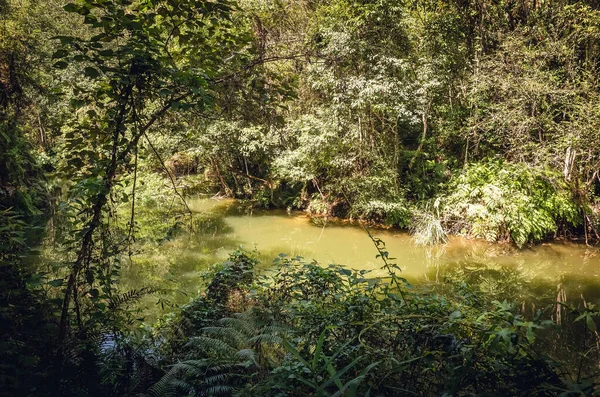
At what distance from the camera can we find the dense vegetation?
2.03 metres

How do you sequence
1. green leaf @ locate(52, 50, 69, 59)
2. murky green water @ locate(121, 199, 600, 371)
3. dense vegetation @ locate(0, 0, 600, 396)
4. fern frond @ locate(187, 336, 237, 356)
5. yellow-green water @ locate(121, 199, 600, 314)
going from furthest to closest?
yellow-green water @ locate(121, 199, 600, 314) < murky green water @ locate(121, 199, 600, 371) < fern frond @ locate(187, 336, 237, 356) < dense vegetation @ locate(0, 0, 600, 396) < green leaf @ locate(52, 50, 69, 59)

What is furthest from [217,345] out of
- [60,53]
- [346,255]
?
[346,255]

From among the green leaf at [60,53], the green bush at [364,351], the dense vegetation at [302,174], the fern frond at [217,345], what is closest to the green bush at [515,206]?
the dense vegetation at [302,174]

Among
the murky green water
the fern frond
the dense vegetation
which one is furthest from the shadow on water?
the fern frond

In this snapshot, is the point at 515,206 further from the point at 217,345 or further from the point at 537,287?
the point at 217,345

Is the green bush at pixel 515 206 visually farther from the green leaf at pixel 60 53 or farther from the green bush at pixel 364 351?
the green leaf at pixel 60 53

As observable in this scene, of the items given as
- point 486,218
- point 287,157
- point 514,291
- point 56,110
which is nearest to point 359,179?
point 287,157

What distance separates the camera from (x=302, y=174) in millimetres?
11891

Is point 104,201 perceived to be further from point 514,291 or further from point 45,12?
point 45,12

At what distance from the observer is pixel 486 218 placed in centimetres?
977

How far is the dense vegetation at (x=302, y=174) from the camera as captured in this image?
6.66ft

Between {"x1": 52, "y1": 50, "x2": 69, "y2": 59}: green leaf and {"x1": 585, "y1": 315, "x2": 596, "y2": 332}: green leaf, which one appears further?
{"x1": 52, "y1": 50, "x2": 69, "y2": 59}: green leaf

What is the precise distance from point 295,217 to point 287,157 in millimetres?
2654

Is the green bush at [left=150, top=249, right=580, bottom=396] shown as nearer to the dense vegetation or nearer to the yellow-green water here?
the dense vegetation
